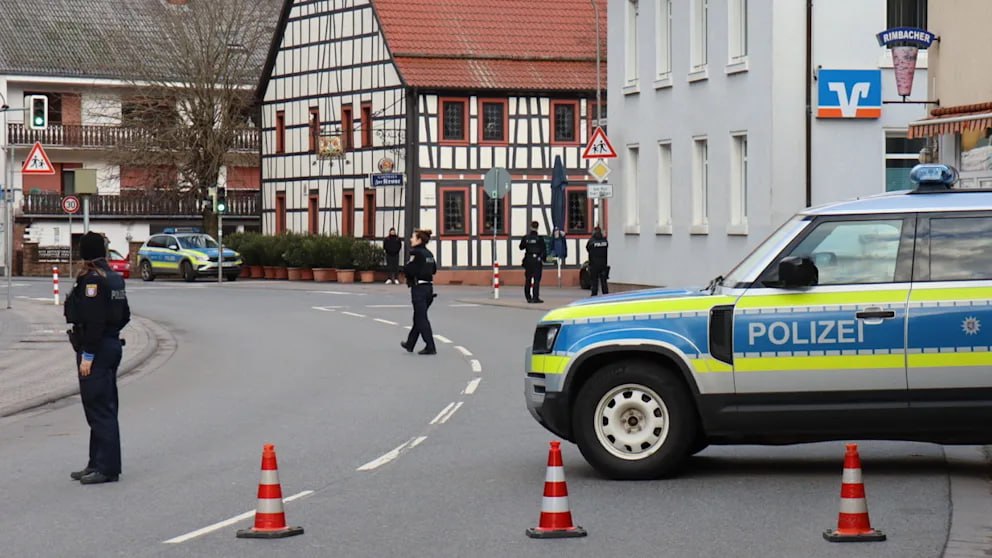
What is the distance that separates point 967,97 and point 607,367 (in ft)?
43.8

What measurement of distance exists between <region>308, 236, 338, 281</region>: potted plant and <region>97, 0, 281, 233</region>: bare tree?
46.1ft

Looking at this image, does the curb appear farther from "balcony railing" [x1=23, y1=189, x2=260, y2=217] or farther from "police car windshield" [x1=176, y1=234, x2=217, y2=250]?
"balcony railing" [x1=23, y1=189, x2=260, y2=217]

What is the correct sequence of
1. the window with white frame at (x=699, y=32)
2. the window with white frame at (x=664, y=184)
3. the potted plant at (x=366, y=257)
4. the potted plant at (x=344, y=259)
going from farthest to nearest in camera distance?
the potted plant at (x=344, y=259)
the potted plant at (x=366, y=257)
the window with white frame at (x=664, y=184)
the window with white frame at (x=699, y=32)

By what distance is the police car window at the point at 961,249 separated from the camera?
432 inches

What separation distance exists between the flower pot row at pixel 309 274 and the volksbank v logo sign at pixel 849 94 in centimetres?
2573

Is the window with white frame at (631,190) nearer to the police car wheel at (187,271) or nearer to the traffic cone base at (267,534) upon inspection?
the police car wheel at (187,271)

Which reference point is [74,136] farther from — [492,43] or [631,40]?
[631,40]

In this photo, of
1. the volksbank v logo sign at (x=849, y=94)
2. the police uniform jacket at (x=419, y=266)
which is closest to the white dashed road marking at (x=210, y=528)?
the police uniform jacket at (x=419, y=266)

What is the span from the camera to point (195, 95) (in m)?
71.1

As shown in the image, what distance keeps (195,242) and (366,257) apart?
753 cm

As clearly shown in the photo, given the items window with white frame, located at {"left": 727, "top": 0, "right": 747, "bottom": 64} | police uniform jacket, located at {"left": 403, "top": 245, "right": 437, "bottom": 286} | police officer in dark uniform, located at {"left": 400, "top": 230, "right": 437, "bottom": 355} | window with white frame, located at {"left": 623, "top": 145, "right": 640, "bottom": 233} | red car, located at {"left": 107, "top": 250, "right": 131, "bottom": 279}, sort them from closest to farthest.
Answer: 1. police officer in dark uniform, located at {"left": 400, "top": 230, "right": 437, "bottom": 355}
2. police uniform jacket, located at {"left": 403, "top": 245, "right": 437, "bottom": 286}
3. window with white frame, located at {"left": 727, "top": 0, "right": 747, "bottom": 64}
4. window with white frame, located at {"left": 623, "top": 145, "right": 640, "bottom": 233}
5. red car, located at {"left": 107, "top": 250, "right": 131, "bottom": 279}

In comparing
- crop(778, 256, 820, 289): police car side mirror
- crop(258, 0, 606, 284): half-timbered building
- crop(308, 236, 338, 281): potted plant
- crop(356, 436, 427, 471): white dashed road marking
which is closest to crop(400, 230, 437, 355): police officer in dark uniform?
crop(356, 436, 427, 471): white dashed road marking

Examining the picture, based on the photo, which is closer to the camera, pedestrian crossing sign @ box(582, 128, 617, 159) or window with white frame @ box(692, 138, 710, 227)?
pedestrian crossing sign @ box(582, 128, 617, 159)

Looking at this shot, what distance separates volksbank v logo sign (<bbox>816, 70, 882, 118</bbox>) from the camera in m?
32.0
